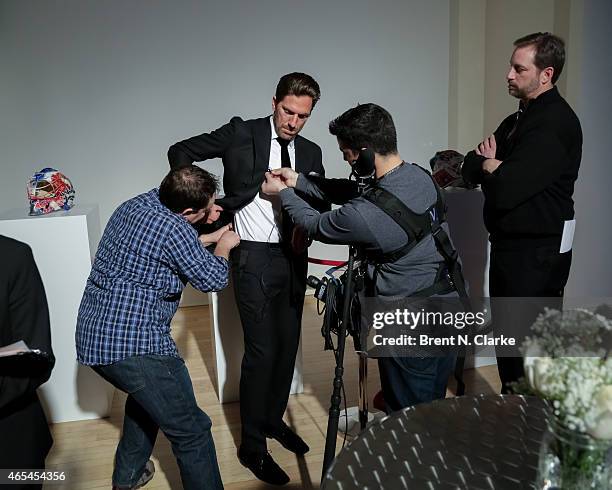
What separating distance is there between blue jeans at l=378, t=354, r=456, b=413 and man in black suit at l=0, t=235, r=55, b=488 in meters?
1.06

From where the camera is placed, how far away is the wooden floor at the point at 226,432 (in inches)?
93.4

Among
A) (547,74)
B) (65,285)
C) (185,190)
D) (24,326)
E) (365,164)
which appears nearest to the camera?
(24,326)

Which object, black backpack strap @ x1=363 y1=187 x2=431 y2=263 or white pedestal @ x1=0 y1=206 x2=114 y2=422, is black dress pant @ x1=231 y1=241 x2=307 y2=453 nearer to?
black backpack strap @ x1=363 y1=187 x2=431 y2=263

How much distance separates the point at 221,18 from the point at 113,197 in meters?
1.71

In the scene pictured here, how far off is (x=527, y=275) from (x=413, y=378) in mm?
786

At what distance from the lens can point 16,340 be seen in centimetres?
146

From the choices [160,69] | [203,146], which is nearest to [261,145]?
[203,146]

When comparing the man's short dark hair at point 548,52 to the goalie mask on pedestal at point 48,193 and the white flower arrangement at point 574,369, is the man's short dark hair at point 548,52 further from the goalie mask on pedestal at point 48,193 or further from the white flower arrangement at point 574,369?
the goalie mask on pedestal at point 48,193

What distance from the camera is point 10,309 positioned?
1.44 metres

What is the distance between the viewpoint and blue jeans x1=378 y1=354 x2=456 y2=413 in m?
1.86

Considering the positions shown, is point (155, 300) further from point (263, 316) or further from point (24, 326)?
point (263, 316)

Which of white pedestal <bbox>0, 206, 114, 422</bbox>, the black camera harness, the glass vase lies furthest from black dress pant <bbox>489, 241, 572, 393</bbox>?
white pedestal <bbox>0, 206, 114, 422</bbox>

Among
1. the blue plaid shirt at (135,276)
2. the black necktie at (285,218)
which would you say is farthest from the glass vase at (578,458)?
the black necktie at (285,218)

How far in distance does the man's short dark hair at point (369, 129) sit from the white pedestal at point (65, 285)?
5.00 feet
